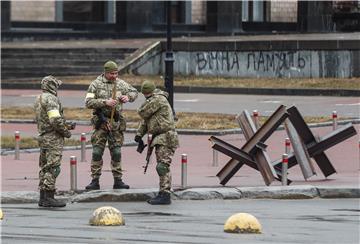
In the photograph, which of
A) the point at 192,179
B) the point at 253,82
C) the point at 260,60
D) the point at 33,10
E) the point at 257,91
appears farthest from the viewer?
the point at 33,10

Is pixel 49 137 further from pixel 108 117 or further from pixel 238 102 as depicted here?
pixel 238 102

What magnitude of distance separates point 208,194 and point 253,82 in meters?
22.6

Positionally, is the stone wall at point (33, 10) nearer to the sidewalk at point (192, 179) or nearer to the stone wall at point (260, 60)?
the stone wall at point (260, 60)

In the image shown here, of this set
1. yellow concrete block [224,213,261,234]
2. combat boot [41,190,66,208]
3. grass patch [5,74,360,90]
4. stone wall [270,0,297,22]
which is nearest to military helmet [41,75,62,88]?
combat boot [41,190,66,208]

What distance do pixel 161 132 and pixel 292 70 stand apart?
23737mm

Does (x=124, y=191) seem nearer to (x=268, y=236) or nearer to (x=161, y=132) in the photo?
(x=161, y=132)

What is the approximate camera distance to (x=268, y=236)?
12617mm

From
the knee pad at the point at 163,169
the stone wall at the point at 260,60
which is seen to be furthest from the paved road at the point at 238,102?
the knee pad at the point at 163,169

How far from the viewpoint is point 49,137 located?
623 inches

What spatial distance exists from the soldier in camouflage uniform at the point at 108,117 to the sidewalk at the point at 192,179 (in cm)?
30

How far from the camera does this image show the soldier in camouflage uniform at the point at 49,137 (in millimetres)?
15703

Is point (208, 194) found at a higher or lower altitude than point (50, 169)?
lower

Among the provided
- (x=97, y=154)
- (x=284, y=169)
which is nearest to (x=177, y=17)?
(x=284, y=169)

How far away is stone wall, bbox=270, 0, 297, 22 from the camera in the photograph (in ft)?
202
